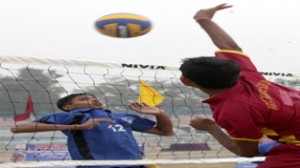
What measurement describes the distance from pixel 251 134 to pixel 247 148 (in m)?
0.12

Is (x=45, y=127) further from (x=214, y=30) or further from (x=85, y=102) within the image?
(x=214, y=30)

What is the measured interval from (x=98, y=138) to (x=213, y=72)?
1.84 meters

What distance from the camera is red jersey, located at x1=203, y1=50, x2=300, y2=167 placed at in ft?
8.34

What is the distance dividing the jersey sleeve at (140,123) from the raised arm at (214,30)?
1.60 metres

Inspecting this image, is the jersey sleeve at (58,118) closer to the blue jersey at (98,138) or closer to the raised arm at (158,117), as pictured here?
the blue jersey at (98,138)

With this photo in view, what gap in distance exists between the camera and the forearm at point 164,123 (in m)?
4.38

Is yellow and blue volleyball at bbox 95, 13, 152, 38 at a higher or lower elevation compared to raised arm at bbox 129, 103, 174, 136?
higher

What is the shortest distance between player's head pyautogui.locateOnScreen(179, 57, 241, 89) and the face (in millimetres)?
1964

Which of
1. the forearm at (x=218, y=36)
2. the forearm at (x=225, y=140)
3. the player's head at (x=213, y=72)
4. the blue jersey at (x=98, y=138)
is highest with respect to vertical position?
the forearm at (x=218, y=36)

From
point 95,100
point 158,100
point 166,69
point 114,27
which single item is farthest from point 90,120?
point 114,27

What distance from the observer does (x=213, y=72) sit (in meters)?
2.56

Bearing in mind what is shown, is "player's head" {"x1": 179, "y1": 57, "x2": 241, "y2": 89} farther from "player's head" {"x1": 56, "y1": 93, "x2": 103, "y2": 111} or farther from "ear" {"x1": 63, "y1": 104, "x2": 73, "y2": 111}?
"ear" {"x1": 63, "y1": 104, "x2": 73, "y2": 111}

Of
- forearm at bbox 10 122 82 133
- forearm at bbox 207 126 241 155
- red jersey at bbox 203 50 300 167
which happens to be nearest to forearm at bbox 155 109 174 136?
forearm at bbox 10 122 82 133

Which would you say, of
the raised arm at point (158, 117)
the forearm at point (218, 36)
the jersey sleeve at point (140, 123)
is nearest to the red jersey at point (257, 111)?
the forearm at point (218, 36)
